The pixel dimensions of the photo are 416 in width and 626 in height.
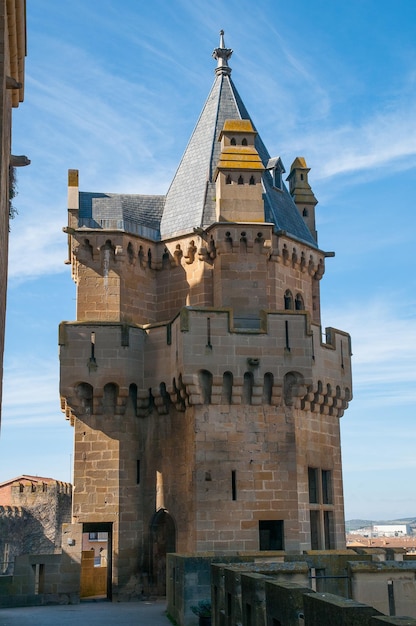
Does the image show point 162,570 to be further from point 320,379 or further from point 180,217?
point 180,217

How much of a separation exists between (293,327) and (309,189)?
10.4 m

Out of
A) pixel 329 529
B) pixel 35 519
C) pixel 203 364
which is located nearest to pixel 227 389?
pixel 203 364

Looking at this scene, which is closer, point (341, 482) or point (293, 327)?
point (293, 327)

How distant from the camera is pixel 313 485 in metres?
29.2

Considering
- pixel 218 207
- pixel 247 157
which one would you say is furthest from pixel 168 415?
pixel 247 157

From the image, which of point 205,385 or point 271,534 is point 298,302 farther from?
point 271,534

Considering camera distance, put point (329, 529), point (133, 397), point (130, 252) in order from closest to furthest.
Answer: point (133, 397)
point (329, 529)
point (130, 252)

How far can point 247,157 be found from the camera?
101 ft

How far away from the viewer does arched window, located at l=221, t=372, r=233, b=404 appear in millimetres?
27000

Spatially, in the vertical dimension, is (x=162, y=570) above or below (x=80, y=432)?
below

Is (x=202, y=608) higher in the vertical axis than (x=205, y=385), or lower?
lower

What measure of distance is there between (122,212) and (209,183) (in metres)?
3.61

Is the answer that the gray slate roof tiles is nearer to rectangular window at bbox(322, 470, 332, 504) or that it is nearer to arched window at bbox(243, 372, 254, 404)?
arched window at bbox(243, 372, 254, 404)

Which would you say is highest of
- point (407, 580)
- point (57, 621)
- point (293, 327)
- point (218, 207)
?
point (218, 207)
